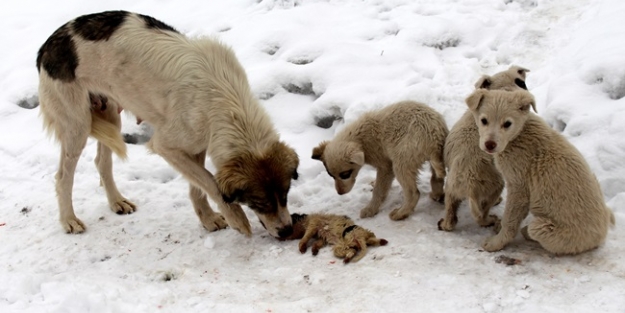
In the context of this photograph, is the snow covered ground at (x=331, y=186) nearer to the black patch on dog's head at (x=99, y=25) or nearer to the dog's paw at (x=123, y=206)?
the dog's paw at (x=123, y=206)

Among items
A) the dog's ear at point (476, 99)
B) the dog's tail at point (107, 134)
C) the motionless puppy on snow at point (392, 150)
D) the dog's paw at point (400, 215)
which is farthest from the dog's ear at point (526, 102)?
the dog's tail at point (107, 134)

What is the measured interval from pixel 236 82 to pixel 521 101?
8.62 feet

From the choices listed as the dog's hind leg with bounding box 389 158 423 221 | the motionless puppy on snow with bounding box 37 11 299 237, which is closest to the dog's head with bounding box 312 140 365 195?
the dog's hind leg with bounding box 389 158 423 221

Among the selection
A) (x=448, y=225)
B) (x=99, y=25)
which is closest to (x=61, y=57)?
(x=99, y=25)

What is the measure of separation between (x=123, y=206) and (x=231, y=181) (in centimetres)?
216

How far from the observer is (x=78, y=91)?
581 cm

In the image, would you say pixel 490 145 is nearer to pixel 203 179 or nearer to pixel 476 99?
pixel 476 99

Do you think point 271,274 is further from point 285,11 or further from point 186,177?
point 285,11

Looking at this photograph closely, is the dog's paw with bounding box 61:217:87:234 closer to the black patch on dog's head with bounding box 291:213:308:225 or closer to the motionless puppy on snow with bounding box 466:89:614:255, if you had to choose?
the black patch on dog's head with bounding box 291:213:308:225

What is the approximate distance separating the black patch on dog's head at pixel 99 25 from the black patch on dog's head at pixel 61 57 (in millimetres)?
143

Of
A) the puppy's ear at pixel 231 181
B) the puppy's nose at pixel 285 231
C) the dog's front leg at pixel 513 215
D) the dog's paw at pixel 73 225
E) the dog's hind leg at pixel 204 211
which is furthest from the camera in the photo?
the dog's paw at pixel 73 225

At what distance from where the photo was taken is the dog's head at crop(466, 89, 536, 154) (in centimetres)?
450

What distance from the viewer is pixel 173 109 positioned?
5.26m

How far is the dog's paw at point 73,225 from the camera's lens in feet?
19.2
